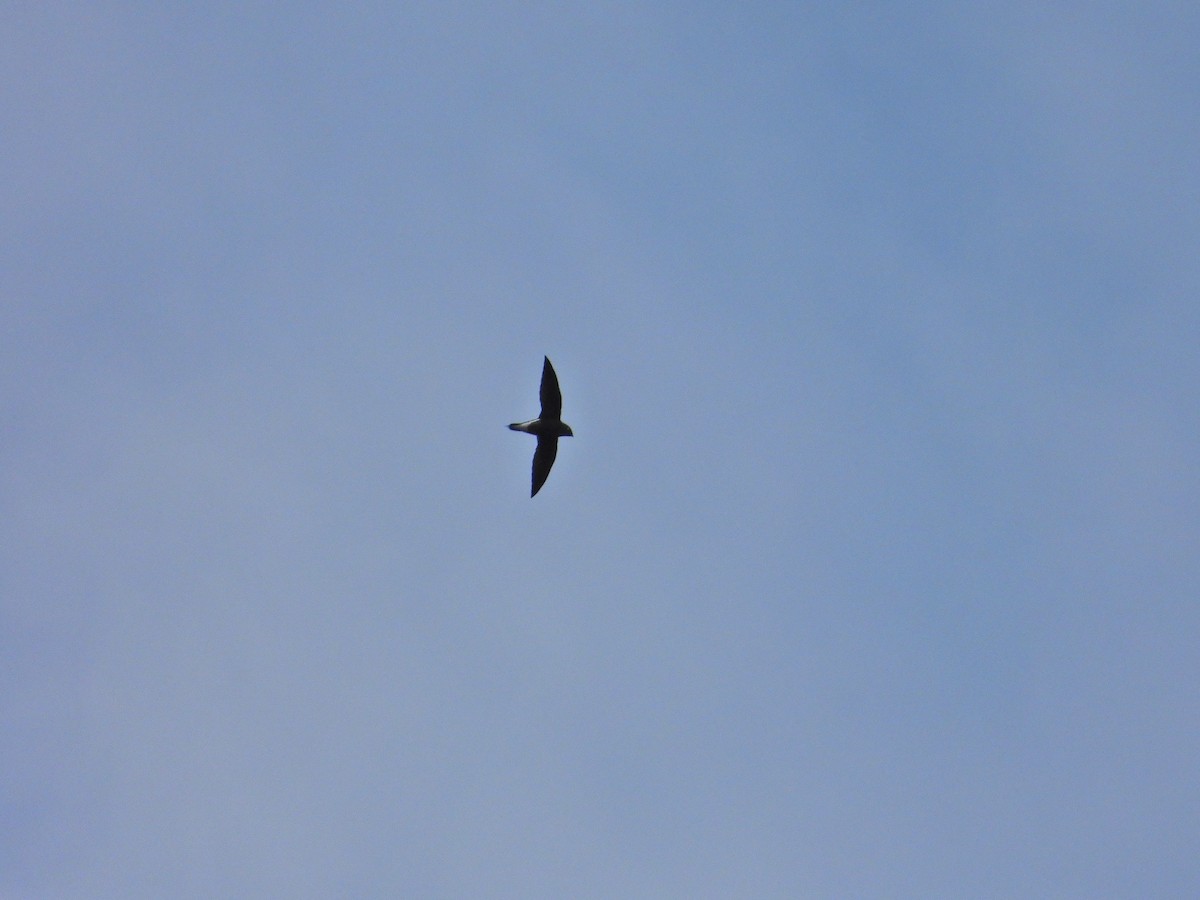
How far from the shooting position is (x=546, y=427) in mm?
45156

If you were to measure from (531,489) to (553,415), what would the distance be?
9.46 feet

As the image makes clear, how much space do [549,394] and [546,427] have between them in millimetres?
1251

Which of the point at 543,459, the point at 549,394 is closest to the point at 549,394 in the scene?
the point at 549,394

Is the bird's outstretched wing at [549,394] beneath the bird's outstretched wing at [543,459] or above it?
above

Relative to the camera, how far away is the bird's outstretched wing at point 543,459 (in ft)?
150

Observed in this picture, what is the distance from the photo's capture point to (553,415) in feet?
148

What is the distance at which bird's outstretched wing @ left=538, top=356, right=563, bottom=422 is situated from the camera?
44.6 m

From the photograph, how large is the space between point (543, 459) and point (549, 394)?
8.61 ft

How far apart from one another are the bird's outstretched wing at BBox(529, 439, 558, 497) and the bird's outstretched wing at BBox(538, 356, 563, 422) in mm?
1079

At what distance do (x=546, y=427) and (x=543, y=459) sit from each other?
1.39m

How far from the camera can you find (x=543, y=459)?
45.9m

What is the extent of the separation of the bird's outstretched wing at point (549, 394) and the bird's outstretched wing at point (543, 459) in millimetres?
1079

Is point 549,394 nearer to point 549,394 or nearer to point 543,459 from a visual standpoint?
point 549,394

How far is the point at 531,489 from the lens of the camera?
150ft
